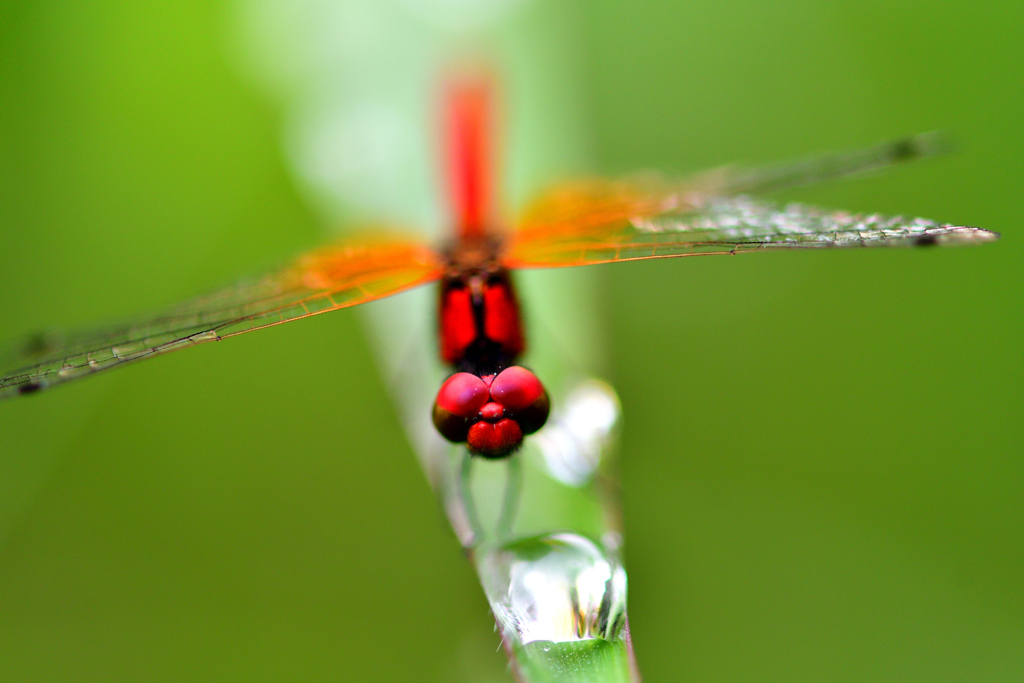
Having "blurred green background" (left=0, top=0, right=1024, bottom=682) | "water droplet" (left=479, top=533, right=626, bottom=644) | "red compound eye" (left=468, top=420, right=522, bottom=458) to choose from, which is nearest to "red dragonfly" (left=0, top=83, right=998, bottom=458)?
"red compound eye" (left=468, top=420, right=522, bottom=458)

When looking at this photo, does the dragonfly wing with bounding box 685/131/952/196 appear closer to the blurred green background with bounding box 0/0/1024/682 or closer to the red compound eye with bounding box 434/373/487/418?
the blurred green background with bounding box 0/0/1024/682

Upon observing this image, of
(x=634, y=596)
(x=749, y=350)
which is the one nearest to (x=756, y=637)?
(x=634, y=596)

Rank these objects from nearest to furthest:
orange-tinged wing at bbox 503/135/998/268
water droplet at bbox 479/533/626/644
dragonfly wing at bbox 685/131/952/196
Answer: water droplet at bbox 479/533/626/644, orange-tinged wing at bbox 503/135/998/268, dragonfly wing at bbox 685/131/952/196

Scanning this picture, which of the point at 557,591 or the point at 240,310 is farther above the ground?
the point at 240,310

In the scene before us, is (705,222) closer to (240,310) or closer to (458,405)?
(458,405)

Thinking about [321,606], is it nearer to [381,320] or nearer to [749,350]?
[381,320]

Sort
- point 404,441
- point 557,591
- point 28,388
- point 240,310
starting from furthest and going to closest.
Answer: point 404,441, point 240,310, point 28,388, point 557,591

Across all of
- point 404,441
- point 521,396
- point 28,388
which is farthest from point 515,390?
point 404,441
